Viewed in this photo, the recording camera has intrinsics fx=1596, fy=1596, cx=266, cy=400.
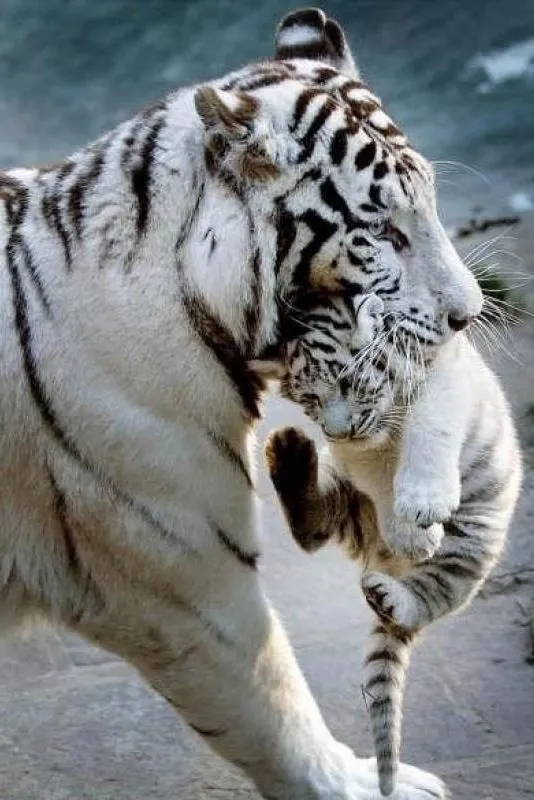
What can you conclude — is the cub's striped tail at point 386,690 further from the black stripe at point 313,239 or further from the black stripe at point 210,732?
the black stripe at point 313,239

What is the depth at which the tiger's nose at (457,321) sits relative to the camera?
86.0 inches

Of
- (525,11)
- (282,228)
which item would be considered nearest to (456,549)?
(282,228)

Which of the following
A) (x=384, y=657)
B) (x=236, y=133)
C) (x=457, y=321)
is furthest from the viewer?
(x=384, y=657)

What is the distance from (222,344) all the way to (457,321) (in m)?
0.33

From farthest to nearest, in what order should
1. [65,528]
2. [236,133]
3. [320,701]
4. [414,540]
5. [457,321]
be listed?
1. [320,701]
2. [414,540]
3. [65,528]
4. [457,321]
5. [236,133]

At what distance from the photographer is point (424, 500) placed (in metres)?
2.34

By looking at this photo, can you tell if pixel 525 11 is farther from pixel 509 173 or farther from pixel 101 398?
pixel 101 398

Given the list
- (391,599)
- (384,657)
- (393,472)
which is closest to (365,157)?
(393,472)

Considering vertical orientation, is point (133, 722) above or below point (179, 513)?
below

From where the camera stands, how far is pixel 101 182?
227 cm

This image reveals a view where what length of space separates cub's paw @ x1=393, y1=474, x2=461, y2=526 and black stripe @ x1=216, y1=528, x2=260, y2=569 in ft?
0.73

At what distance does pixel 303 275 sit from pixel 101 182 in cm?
34

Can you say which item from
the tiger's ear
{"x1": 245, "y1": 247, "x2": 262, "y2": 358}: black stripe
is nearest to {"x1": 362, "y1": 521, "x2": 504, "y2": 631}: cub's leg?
{"x1": 245, "y1": 247, "x2": 262, "y2": 358}: black stripe

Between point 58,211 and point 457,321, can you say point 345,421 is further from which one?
point 58,211
